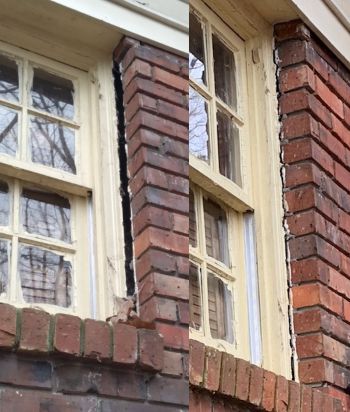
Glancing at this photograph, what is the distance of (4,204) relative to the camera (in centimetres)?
288

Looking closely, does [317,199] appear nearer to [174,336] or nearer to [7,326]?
[174,336]

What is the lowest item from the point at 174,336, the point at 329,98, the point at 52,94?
the point at 174,336

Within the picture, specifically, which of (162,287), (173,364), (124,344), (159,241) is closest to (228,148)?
(159,241)

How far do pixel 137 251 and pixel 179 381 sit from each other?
0.45 m

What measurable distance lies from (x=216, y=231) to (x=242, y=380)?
72cm

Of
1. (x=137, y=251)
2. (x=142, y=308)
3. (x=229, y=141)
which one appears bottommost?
(x=142, y=308)

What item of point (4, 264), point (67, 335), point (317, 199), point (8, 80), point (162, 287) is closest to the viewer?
point (67, 335)

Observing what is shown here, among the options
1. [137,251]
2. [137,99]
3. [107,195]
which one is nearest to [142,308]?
[137,251]

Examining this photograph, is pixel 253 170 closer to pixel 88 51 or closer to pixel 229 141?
pixel 229 141

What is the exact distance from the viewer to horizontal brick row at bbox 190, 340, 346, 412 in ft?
9.50

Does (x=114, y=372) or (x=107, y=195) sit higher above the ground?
(x=107, y=195)

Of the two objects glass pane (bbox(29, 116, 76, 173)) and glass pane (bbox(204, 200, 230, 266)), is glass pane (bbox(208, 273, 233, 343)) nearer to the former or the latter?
glass pane (bbox(204, 200, 230, 266))

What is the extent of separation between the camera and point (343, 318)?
3.73 meters

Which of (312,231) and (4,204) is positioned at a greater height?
(312,231)
